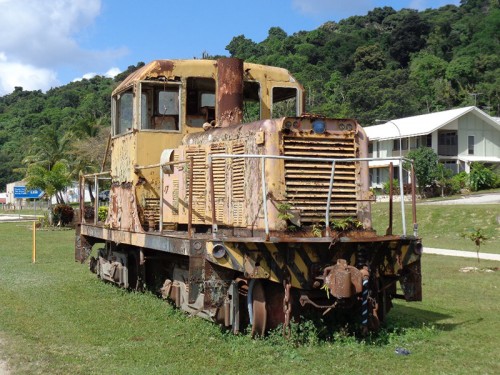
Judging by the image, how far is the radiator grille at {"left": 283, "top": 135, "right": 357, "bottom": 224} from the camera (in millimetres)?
8039

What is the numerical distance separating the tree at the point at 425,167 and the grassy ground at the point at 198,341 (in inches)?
1421

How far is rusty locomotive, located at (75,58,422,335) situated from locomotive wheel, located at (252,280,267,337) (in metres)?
0.01

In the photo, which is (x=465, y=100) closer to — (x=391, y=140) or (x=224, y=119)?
(x=391, y=140)

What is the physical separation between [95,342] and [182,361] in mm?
1591

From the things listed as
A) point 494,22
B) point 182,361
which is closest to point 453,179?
point 182,361

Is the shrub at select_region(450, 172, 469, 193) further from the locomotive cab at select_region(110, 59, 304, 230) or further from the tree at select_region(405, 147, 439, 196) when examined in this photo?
the locomotive cab at select_region(110, 59, 304, 230)

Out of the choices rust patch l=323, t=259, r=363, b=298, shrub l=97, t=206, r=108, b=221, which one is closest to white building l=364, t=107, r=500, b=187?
shrub l=97, t=206, r=108, b=221

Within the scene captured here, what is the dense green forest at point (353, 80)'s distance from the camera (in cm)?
6153

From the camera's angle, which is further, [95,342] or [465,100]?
[465,100]

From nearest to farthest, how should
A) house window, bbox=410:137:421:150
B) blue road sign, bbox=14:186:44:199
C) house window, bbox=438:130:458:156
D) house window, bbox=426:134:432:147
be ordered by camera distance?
blue road sign, bbox=14:186:44:199, house window, bbox=426:134:432:147, house window, bbox=438:130:458:156, house window, bbox=410:137:421:150

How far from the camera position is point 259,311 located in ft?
26.1

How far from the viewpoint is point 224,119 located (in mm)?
9555

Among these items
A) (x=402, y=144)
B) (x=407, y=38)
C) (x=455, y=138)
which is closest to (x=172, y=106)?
(x=455, y=138)

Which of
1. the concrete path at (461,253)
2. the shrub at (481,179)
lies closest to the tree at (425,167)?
the shrub at (481,179)
